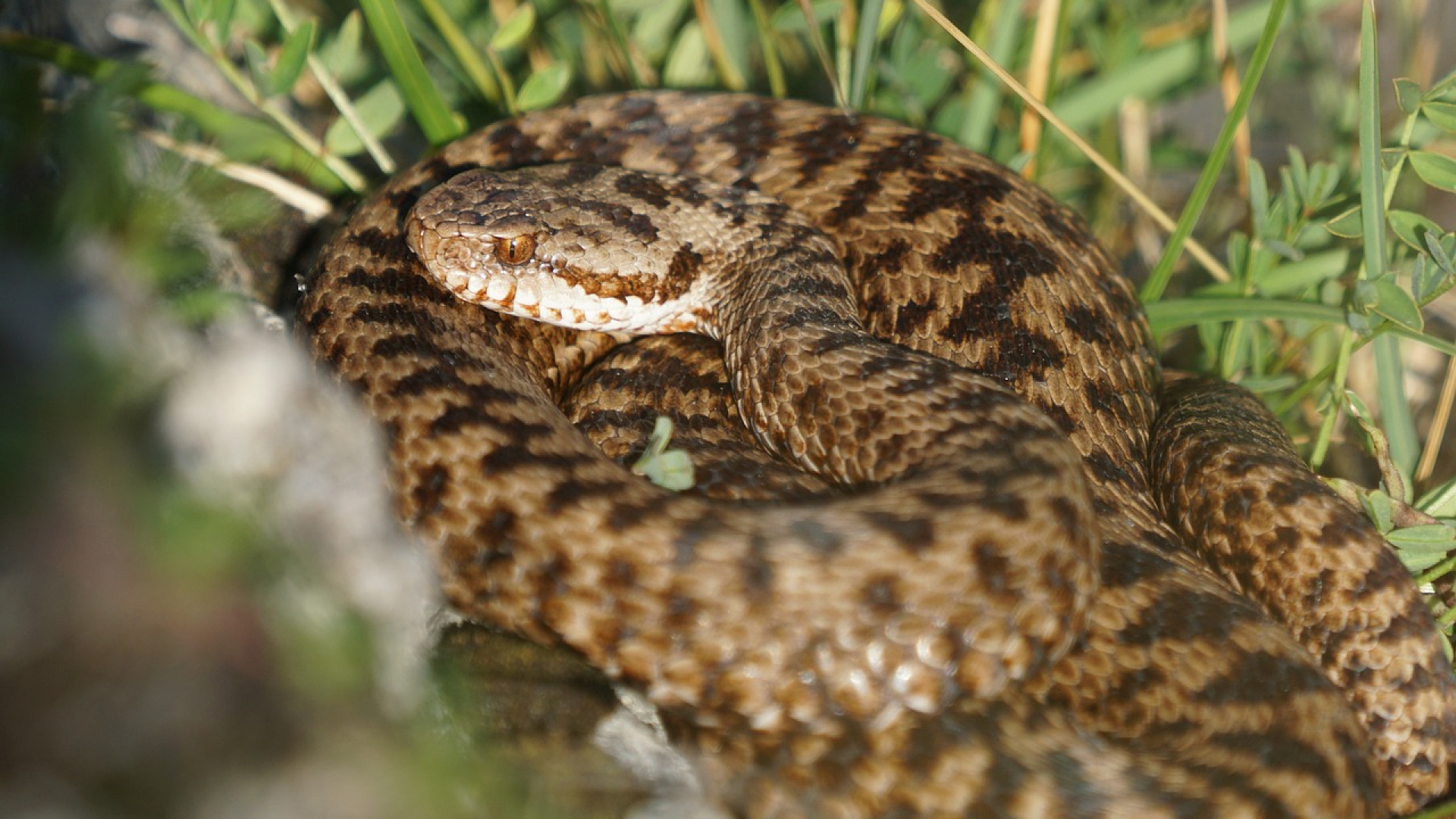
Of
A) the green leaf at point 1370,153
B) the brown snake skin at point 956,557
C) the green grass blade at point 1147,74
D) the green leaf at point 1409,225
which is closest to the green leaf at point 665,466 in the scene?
the brown snake skin at point 956,557

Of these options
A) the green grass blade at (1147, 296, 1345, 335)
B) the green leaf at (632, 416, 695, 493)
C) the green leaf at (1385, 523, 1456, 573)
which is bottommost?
the green leaf at (1385, 523, 1456, 573)

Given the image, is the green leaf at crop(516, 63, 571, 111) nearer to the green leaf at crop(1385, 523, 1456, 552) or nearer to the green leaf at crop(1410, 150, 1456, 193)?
the green leaf at crop(1410, 150, 1456, 193)

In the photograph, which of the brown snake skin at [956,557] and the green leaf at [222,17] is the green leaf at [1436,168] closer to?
the brown snake skin at [956,557]

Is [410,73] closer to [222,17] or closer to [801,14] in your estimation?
[222,17]

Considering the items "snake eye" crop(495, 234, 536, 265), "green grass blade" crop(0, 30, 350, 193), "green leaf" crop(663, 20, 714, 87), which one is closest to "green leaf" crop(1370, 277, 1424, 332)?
"snake eye" crop(495, 234, 536, 265)

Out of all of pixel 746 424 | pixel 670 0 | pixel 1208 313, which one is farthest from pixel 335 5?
pixel 1208 313

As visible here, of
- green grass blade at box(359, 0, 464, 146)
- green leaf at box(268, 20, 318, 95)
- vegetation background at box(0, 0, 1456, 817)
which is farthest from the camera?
green grass blade at box(359, 0, 464, 146)

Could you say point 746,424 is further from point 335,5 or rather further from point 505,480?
point 335,5

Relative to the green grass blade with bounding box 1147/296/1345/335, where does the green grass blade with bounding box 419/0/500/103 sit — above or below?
above
